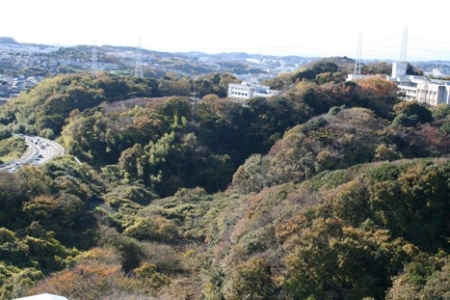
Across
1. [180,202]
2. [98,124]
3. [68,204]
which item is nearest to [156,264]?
[68,204]

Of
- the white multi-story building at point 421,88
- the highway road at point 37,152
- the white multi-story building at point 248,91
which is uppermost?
the white multi-story building at point 421,88

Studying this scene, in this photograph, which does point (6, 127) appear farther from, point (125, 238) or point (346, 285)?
point (346, 285)

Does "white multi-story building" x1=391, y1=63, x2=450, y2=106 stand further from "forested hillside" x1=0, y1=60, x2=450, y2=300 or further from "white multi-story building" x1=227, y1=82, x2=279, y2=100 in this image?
"white multi-story building" x1=227, y1=82, x2=279, y2=100

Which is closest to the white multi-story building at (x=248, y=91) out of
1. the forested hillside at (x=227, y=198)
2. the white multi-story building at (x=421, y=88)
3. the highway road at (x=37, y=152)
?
the forested hillside at (x=227, y=198)

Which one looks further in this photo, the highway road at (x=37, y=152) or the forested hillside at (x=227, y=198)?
the highway road at (x=37, y=152)

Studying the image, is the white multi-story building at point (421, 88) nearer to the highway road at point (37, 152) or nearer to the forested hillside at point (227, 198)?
the forested hillside at point (227, 198)

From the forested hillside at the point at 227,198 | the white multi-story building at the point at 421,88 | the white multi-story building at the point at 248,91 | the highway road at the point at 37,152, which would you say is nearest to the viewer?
the forested hillside at the point at 227,198

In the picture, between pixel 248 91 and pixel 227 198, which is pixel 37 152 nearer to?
pixel 227 198

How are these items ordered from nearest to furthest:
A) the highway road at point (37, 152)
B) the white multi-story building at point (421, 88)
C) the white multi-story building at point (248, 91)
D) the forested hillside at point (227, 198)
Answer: the forested hillside at point (227, 198), the highway road at point (37, 152), the white multi-story building at point (421, 88), the white multi-story building at point (248, 91)
